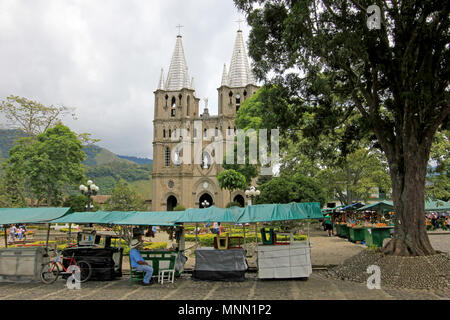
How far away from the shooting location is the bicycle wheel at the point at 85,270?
8.95 m

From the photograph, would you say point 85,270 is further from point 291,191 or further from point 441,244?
point 441,244

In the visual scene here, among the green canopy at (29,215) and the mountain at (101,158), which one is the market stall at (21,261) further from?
the mountain at (101,158)

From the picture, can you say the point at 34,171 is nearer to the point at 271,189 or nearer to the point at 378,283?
the point at 271,189

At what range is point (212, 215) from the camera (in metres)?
9.46

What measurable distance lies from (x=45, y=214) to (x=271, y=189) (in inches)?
560

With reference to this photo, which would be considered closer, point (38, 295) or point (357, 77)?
point (38, 295)

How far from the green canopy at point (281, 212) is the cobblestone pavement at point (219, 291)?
1656 millimetres

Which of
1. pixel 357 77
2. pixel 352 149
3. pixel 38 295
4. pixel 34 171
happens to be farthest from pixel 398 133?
pixel 34 171

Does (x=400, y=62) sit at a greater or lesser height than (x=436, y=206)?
greater

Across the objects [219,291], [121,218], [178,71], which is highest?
[178,71]

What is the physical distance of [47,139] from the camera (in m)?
30.5

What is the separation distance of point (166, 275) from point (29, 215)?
4.29 m

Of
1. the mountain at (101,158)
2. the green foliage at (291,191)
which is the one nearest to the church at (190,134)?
the green foliage at (291,191)

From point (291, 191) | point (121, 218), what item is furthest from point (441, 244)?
point (121, 218)
